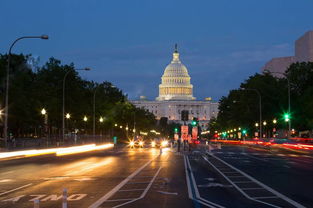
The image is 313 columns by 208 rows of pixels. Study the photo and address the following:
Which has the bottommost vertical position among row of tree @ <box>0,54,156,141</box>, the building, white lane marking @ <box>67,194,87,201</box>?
white lane marking @ <box>67,194,87,201</box>

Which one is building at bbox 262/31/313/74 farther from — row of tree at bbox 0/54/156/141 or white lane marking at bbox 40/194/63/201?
white lane marking at bbox 40/194/63/201

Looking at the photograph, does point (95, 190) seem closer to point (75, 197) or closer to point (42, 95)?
point (75, 197)

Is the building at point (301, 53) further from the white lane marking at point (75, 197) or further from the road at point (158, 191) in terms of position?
the white lane marking at point (75, 197)

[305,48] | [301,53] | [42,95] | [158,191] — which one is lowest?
[158,191]

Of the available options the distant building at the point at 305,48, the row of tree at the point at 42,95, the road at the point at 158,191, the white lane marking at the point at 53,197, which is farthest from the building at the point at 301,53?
the white lane marking at the point at 53,197

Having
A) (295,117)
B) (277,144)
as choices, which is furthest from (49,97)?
(295,117)

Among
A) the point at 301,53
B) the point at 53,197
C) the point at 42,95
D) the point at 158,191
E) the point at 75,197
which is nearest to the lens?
the point at 75,197

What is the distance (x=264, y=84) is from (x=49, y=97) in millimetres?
48516

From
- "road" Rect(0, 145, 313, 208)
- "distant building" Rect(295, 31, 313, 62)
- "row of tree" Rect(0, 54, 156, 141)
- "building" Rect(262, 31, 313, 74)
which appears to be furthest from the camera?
"building" Rect(262, 31, 313, 74)

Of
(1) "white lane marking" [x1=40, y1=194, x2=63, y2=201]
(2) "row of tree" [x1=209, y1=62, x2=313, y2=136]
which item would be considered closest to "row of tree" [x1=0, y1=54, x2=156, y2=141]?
(2) "row of tree" [x1=209, y1=62, x2=313, y2=136]

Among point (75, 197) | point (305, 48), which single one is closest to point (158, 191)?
point (75, 197)

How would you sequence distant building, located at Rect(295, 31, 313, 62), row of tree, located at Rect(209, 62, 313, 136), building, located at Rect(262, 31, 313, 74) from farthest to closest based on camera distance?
1. building, located at Rect(262, 31, 313, 74)
2. distant building, located at Rect(295, 31, 313, 62)
3. row of tree, located at Rect(209, 62, 313, 136)

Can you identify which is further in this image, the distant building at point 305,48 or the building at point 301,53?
the building at point 301,53

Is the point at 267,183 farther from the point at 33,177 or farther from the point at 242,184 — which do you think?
the point at 33,177
